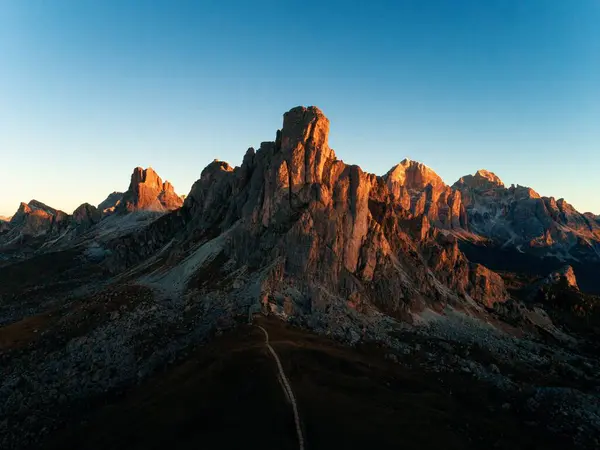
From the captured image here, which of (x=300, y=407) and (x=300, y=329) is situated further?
(x=300, y=329)

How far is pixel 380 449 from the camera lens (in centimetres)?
4291

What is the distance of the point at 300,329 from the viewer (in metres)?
87.1

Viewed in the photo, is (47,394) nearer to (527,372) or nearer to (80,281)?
(527,372)

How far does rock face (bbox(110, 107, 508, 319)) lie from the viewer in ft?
359

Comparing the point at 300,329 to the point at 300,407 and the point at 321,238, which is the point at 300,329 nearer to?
the point at 321,238

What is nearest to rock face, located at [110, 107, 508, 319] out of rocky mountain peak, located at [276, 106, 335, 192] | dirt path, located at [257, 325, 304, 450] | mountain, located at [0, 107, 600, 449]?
rocky mountain peak, located at [276, 106, 335, 192]

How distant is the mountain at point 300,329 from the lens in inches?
2167

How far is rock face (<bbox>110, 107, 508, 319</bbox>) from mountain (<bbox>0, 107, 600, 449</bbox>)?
0.52 metres

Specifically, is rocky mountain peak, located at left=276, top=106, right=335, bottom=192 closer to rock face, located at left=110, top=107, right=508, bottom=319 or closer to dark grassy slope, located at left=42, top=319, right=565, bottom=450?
rock face, located at left=110, top=107, right=508, bottom=319

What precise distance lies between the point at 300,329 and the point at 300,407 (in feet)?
121

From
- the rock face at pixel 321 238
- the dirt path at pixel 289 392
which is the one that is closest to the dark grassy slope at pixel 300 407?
the dirt path at pixel 289 392

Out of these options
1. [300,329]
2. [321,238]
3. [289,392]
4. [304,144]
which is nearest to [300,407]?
[289,392]

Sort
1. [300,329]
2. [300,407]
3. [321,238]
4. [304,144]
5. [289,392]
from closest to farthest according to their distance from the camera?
[300,407] < [289,392] < [300,329] < [321,238] < [304,144]

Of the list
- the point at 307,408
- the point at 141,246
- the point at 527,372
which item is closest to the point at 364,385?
the point at 307,408
